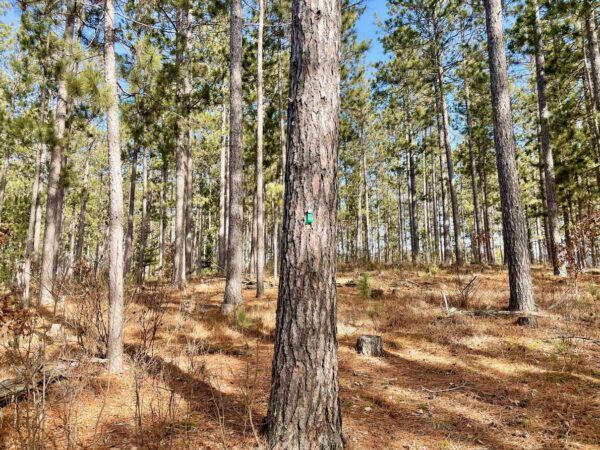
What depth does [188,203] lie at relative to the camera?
14914mm

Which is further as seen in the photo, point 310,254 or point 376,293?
point 376,293

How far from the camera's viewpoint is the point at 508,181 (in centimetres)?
671

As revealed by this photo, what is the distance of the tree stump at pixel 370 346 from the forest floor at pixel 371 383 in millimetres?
145

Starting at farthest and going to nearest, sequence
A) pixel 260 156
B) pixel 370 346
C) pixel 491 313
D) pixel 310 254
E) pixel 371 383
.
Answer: pixel 260 156 → pixel 491 313 → pixel 370 346 → pixel 371 383 → pixel 310 254

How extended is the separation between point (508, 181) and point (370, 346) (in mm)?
4121

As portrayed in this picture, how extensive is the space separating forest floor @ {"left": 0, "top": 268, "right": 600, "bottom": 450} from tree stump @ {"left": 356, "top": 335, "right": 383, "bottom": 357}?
145mm

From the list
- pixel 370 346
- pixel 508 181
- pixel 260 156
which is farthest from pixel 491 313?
pixel 260 156

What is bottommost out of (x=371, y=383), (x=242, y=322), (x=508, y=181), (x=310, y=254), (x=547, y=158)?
(x=371, y=383)

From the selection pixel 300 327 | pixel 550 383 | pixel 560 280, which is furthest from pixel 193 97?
pixel 560 280

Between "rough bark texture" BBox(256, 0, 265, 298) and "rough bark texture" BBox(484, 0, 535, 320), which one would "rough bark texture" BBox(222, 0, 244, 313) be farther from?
"rough bark texture" BBox(484, 0, 535, 320)

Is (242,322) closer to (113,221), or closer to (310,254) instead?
(113,221)

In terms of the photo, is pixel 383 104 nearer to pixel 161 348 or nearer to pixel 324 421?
pixel 161 348

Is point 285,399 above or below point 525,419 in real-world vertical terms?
above

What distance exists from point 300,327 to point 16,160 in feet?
67.3
